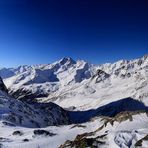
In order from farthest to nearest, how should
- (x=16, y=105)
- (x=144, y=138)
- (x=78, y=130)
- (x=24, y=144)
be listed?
1. (x=16, y=105)
2. (x=78, y=130)
3. (x=24, y=144)
4. (x=144, y=138)

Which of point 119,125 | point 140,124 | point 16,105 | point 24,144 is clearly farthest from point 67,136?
point 16,105

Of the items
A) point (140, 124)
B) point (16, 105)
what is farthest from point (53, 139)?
point (16, 105)

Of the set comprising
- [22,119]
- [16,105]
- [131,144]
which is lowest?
[131,144]

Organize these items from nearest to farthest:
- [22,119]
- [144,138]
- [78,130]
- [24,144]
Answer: [144,138], [24,144], [78,130], [22,119]

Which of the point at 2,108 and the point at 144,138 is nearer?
the point at 144,138

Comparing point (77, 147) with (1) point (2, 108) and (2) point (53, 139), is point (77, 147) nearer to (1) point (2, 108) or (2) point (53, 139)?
(2) point (53, 139)

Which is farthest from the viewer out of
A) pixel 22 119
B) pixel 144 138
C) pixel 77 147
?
pixel 22 119

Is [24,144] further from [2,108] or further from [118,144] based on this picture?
[2,108]

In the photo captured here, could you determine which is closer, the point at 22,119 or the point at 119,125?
the point at 119,125

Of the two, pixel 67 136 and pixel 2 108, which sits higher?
pixel 2 108
